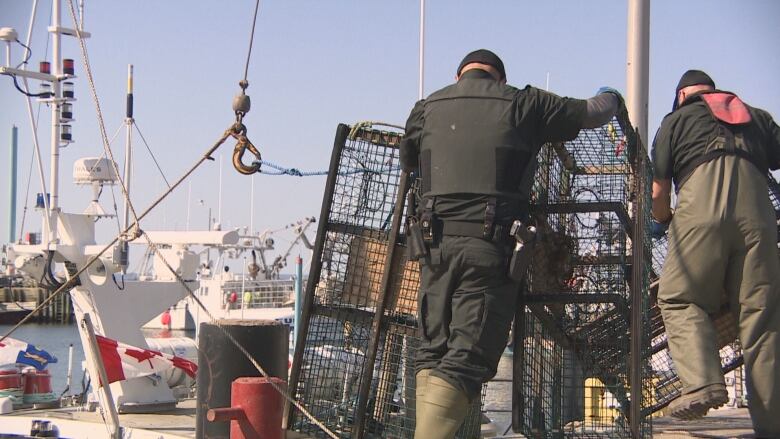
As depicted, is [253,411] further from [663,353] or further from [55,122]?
[55,122]

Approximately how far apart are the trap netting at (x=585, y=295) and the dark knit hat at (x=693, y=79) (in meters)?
0.39

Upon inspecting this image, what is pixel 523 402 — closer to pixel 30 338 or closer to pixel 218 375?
pixel 218 375

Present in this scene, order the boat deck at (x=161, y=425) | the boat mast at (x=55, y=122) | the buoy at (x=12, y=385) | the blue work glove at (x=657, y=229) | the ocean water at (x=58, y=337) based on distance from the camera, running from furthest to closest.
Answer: the ocean water at (x=58, y=337) → the boat mast at (x=55, y=122) → the buoy at (x=12, y=385) → the boat deck at (x=161, y=425) → the blue work glove at (x=657, y=229)

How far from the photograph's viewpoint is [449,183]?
4.50 m

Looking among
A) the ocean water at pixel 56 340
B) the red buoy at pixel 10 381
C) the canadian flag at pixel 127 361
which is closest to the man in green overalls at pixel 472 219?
the canadian flag at pixel 127 361

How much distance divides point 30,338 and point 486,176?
64.4m

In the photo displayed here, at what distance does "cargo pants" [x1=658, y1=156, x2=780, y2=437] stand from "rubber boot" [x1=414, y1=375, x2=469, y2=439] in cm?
101

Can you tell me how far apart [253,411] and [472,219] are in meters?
1.40

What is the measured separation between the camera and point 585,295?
512 centimetres

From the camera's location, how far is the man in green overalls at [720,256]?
14.3 ft

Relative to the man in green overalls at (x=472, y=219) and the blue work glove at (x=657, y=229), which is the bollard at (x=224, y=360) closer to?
the man in green overalls at (x=472, y=219)

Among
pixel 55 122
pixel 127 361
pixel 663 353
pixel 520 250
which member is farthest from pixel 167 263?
A: pixel 55 122

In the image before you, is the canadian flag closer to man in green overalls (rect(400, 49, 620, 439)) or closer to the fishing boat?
man in green overalls (rect(400, 49, 620, 439))

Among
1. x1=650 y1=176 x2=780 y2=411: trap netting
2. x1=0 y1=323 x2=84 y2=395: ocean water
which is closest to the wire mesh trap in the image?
x1=650 y1=176 x2=780 y2=411: trap netting
